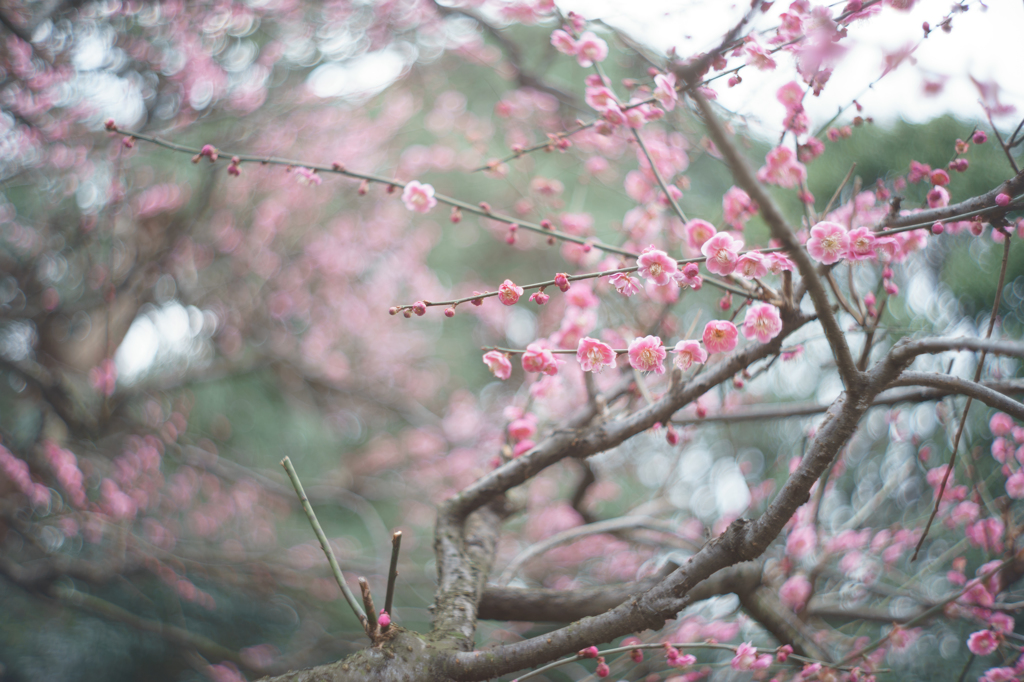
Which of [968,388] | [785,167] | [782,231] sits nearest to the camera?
[782,231]

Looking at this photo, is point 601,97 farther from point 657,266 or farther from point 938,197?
point 938,197

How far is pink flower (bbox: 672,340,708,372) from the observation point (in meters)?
0.95

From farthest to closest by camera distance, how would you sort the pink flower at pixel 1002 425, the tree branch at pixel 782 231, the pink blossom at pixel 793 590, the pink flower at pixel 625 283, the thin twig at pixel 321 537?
the pink blossom at pixel 793 590 → the pink flower at pixel 1002 425 → the pink flower at pixel 625 283 → the thin twig at pixel 321 537 → the tree branch at pixel 782 231

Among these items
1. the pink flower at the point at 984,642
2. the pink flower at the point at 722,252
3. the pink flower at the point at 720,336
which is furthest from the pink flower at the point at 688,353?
the pink flower at the point at 984,642

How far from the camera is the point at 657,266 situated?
94 centimetres

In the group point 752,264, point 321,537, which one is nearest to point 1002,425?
point 752,264

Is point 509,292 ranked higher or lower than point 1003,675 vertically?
higher

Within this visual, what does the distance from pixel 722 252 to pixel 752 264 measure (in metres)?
0.06

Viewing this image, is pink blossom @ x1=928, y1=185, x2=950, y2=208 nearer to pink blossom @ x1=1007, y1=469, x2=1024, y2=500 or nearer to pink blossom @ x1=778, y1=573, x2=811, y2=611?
pink blossom @ x1=1007, y1=469, x2=1024, y2=500

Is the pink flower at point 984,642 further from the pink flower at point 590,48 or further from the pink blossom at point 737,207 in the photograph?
the pink flower at point 590,48

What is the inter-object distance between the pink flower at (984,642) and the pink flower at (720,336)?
1.06 metres

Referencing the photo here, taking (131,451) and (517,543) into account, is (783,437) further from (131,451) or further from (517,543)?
(131,451)

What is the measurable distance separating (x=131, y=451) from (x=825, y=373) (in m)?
4.01

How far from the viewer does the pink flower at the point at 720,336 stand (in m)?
1.00
